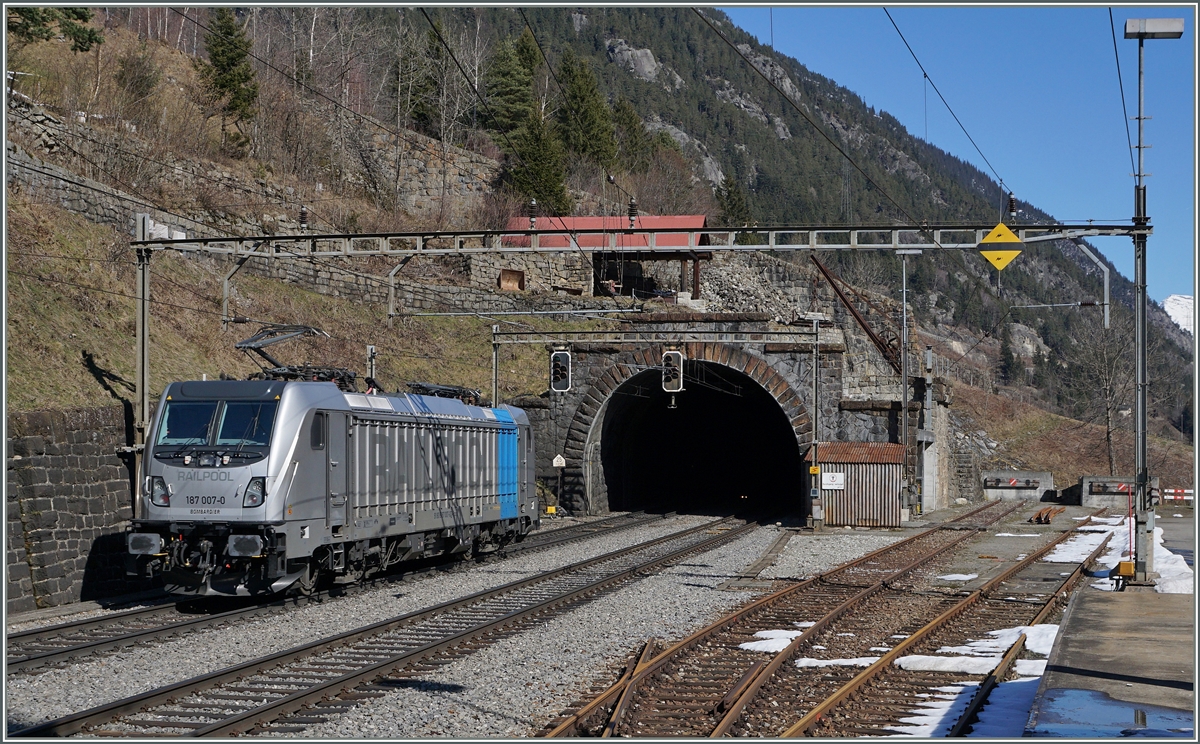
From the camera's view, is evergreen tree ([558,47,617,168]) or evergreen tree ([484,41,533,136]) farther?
evergreen tree ([558,47,617,168])

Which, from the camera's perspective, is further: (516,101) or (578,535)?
(516,101)

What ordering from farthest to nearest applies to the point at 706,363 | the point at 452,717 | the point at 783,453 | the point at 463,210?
the point at 463,210, the point at 783,453, the point at 706,363, the point at 452,717

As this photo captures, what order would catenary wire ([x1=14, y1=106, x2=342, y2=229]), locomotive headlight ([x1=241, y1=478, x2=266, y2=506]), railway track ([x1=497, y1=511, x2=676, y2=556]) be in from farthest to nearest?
catenary wire ([x1=14, y1=106, x2=342, y2=229]), railway track ([x1=497, y1=511, x2=676, y2=556]), locomotive headlight ([x1=241, y1=478, x2=266, y2=506])

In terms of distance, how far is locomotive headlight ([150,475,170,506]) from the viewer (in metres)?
16.2

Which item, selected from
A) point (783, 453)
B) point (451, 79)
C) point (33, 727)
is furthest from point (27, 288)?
point (451, 79)

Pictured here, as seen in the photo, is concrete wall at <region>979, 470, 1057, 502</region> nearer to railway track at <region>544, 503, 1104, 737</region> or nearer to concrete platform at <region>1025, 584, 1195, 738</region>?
railway track at <region>544, 503, 1104, 737</region>

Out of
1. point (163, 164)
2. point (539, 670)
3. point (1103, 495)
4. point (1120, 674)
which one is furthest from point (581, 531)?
point (1103, 495)

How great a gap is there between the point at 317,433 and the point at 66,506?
13.7 ft

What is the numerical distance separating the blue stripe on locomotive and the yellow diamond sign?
11807 mm

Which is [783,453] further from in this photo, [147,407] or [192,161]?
[147,407]

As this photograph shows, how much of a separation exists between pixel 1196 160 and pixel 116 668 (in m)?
13.7

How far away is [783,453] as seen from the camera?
57.0 m

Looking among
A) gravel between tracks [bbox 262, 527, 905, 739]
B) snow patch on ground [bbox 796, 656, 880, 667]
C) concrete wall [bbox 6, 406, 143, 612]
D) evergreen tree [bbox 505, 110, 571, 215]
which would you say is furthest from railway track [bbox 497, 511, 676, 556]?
evergreen tree [bbox 505, 110, 571, 215]

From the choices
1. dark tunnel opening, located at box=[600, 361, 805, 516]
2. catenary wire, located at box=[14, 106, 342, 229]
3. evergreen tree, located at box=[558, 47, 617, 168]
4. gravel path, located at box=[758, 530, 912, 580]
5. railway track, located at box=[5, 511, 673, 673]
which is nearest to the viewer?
railway track, located at box=[5, 511, 673, 673]
